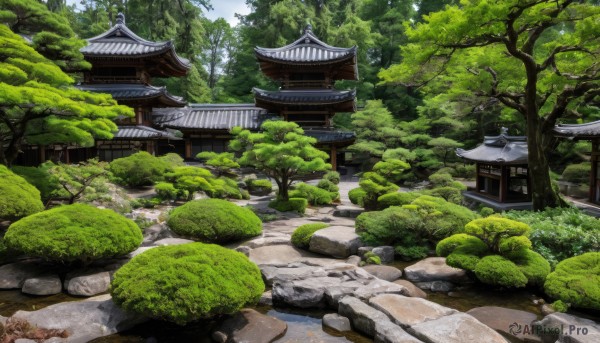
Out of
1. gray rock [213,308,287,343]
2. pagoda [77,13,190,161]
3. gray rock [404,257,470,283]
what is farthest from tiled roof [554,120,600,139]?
pagoda [77,13,190,161]

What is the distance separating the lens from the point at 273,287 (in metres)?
7.55

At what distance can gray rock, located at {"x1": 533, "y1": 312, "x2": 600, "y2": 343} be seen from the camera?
549 centimetres

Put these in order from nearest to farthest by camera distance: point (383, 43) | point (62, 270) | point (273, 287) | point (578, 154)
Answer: point (273, 287) < point (62, 270) < point (578, 154) < point (383, 43)

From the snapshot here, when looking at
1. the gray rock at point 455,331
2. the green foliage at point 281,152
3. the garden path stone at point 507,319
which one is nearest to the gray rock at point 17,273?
the green foliage at point 281,152

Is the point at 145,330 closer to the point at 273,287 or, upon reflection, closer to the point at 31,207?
the point at 273,287

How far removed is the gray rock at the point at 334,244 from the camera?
10.0 m

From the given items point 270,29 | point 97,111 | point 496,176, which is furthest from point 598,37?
point 270,29

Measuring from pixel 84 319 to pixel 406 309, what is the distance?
17.9 feet

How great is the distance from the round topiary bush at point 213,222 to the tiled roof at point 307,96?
43.6 ft

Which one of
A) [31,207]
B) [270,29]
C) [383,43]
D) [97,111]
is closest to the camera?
[31,207]

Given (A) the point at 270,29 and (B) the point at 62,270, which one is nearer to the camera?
(B) the point at 62,270

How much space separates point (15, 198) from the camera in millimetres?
8836

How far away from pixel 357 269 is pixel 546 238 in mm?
4939

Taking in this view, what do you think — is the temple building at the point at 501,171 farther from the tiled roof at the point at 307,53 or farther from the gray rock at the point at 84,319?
the gray rock at the point at 84,319
